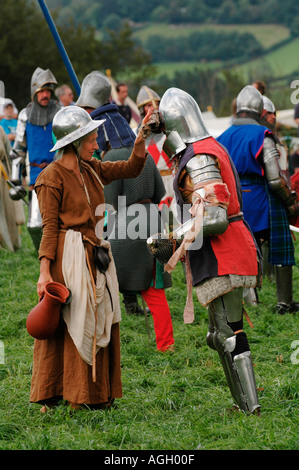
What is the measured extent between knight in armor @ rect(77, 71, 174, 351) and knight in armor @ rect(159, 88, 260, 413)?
5.19ft

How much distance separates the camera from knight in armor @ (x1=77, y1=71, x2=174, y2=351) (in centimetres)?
558

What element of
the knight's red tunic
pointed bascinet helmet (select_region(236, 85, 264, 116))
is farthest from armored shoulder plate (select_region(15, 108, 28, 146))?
the knight's red tunic

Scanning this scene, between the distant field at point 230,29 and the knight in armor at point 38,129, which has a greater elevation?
the distant field at point 230,29

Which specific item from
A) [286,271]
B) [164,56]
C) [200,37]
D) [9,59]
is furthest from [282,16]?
[286,271]

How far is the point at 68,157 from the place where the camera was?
13.8 feet

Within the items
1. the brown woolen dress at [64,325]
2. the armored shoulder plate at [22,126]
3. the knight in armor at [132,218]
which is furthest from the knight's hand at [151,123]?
the armored shoulder plate at [22,126]

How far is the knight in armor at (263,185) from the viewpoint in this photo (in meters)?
6.31

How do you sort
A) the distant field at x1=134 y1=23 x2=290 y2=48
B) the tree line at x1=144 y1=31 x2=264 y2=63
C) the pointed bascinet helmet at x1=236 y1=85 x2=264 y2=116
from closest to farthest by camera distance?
the pointed bascinet helmet at x1=236 y1=85 x2=264 y2=116, the tree line at x1=144 y1=31 x2=264 y2=63, the distant field at x1=134 y1=23 x2=290 y2=48

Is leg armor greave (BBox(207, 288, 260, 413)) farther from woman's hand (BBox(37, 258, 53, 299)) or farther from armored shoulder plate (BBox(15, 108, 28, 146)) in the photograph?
armored shoulder plate (BBox(15, 108, 28, 146))

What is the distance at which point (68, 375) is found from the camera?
13.5ft

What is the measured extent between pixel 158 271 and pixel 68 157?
1.73m

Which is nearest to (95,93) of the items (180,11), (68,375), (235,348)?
(68,375)

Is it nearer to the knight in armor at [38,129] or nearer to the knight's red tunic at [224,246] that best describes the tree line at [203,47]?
the knight in armor at [38,129]

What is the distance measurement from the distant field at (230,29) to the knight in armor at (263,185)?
69.4 m
